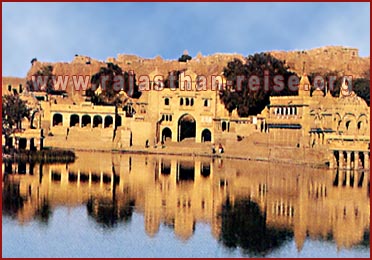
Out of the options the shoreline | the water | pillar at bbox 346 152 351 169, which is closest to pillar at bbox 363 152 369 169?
pillar at bbox 346 152 351 169

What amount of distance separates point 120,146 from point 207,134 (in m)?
7.75

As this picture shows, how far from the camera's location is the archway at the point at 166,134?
5775cm

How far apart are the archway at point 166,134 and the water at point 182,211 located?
45.6 feet

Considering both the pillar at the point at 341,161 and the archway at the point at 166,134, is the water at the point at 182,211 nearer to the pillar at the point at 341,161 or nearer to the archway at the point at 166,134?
the pillar at the point at 341,161

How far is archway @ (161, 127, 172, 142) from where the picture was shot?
189ft

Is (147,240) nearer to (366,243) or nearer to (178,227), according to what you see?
(178,227)

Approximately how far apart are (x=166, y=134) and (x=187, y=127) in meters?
2.10

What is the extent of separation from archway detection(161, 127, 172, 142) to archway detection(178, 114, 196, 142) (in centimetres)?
90

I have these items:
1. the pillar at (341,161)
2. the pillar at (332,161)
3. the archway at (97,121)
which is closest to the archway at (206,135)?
the archway at (97,121)

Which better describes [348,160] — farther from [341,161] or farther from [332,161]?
[332,161]

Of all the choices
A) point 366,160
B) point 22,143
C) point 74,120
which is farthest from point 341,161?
point 74,120

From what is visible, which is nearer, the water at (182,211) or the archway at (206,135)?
the water at (182,211)

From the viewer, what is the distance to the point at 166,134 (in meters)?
58.8

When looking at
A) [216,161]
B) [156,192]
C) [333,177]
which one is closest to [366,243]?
[156,192]
